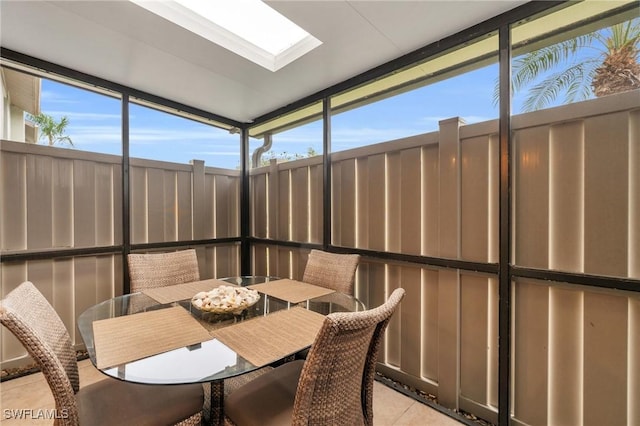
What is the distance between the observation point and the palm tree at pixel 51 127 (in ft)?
7.82

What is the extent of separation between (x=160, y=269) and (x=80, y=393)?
1.11 meters

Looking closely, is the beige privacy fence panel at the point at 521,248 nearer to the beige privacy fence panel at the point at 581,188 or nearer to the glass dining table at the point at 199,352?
the beige privacy fence panel at the point at 581,188

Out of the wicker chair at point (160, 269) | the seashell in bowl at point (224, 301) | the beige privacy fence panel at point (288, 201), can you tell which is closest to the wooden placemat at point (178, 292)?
the wicker chair at point (160, 269)

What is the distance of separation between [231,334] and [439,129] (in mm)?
1879

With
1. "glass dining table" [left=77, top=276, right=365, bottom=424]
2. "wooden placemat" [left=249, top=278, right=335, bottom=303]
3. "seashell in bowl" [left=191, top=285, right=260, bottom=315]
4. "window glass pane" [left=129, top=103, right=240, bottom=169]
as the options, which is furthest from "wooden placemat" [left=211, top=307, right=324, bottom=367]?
"window glass pane" [left=129, top=103, right=240, bottom=169]

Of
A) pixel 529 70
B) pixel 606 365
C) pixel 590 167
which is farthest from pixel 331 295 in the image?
pixel 529 70

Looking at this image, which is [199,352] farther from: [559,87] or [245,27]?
[559,87]

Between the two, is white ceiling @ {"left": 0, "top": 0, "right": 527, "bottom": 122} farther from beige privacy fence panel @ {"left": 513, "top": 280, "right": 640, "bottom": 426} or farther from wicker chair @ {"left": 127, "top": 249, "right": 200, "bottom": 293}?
beige privacy fence panel @ {"left": 513, "top": 280, "right": 640, "bottom": 426}

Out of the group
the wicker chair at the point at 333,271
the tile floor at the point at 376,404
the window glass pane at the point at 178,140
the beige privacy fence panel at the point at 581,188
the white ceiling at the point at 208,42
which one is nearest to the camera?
the beige privacy fence panel at the point at 581,188

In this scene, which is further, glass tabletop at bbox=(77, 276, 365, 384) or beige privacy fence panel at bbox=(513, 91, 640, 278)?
beige privacy fence panel at bbox=(513, 91, 640, 278)

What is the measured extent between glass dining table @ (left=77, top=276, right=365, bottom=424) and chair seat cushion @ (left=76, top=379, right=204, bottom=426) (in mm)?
136

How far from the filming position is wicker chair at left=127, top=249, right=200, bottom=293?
2.20 meters

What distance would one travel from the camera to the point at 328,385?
1019 mm

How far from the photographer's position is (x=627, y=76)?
140 centimetres
